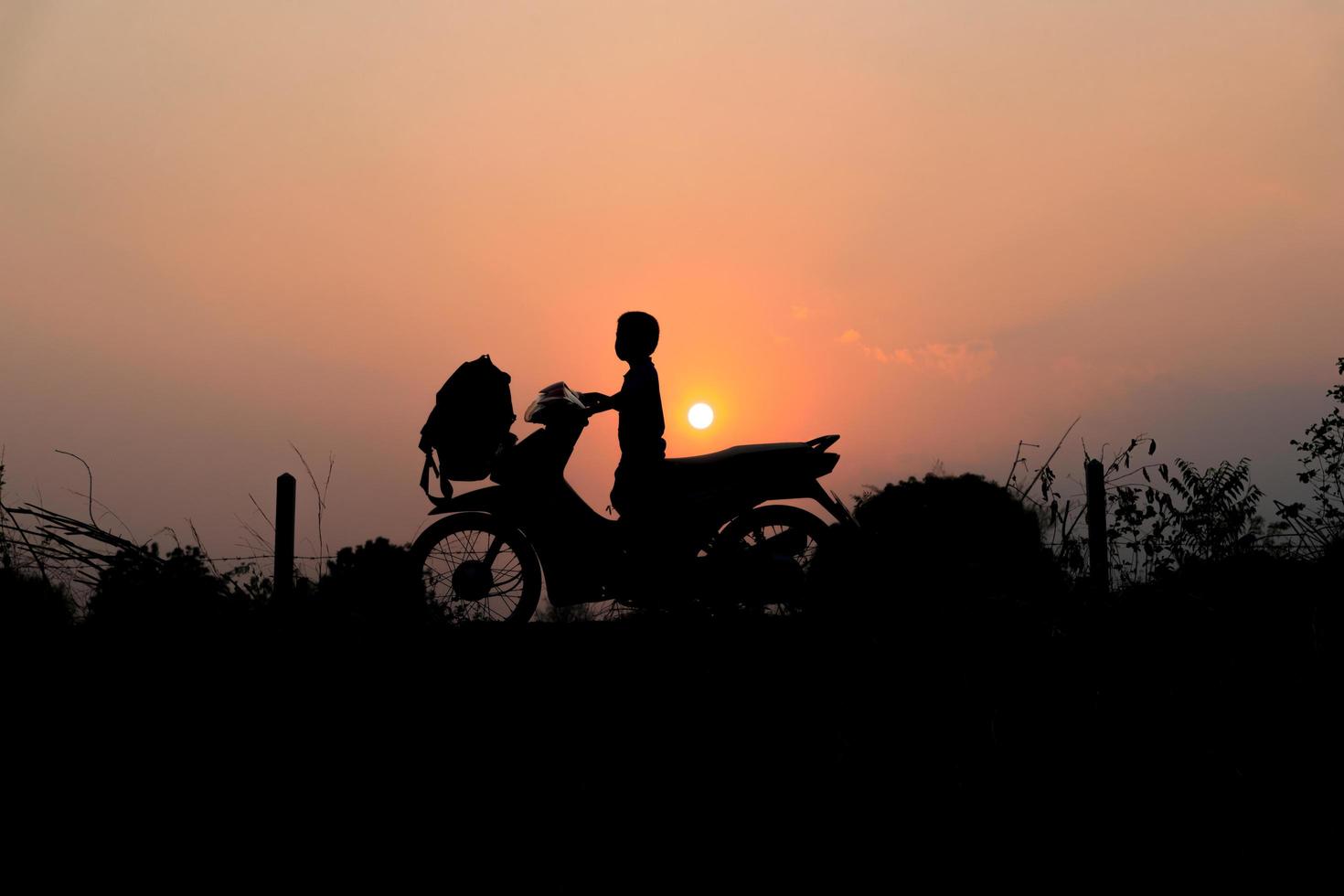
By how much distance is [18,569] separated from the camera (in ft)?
23.1

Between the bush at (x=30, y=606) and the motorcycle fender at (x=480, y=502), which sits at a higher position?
the motorcycle fender at (x=480, y=502)

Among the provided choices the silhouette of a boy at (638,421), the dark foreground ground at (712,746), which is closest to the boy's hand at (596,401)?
the silhouette of a boy at (638,421)

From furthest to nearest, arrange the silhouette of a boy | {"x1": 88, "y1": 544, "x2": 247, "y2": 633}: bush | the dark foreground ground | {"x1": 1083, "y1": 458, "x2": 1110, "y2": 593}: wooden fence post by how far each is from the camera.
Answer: {"x1": 1083, "y1": 458, "x2": 1110, "y2": 593}: wooden fence post, the silhouette of a boy, {"x1": 88, "y1": 544, "x2": 247, "y2": 633}: bush, the dark foreground ground

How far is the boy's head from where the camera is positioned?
6941 mm

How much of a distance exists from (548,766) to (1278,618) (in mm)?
2956

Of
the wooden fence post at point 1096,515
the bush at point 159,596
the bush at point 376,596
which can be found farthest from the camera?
the wooden fence post at point 1096,515

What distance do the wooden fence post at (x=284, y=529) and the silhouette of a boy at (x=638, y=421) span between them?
3.29m

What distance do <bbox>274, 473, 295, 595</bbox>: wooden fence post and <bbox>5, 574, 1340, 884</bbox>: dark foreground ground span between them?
3.62m

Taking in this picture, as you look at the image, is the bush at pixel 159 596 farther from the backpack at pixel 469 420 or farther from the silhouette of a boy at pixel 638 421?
the silhouette of a boy at pixel 638 421

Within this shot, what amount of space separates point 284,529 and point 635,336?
3806 mm

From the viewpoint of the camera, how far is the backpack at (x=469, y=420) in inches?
272

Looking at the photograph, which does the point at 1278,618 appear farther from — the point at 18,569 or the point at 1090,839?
the point at 18,569

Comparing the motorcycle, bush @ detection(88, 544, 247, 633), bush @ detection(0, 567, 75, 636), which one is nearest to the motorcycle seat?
the motorcycle

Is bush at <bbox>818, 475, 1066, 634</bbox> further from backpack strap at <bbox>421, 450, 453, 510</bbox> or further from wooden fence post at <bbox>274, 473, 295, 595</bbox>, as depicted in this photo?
wooden fence post at <bbox>274, 473, 295, 595</bbox>
